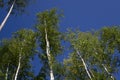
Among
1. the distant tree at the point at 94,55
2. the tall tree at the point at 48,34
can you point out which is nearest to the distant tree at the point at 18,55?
the tall tree at the point at 48,34

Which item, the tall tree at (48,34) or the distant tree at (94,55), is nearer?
the distant tree at (94,55)

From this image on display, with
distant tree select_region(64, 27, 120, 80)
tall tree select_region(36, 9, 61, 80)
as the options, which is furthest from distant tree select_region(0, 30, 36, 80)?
distant tree select_region(64, 27, 120, 80)

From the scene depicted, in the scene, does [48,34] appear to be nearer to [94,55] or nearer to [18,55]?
[18,55]

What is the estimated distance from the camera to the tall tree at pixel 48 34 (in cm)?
3113

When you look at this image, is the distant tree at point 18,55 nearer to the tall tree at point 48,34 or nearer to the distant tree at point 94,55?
the tall tree at point 48,34

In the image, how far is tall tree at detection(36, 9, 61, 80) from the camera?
31134 millimetres

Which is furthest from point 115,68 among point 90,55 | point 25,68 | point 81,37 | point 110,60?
point 25,68

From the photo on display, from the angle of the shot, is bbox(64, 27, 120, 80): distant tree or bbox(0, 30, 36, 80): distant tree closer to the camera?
bbox(64, 27, 120, 80): distant tree

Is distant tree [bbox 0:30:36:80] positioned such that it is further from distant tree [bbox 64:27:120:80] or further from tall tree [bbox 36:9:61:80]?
distant tree [bbox 64:27:120:80]

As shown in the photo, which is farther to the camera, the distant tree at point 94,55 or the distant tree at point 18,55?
the distant tree at point 18,55

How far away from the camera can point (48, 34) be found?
33.2 meters

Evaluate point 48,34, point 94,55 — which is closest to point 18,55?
point 48,34

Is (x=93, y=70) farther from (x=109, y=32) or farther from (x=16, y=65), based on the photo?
(x=16, y=65)

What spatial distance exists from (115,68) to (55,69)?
5.22 m
